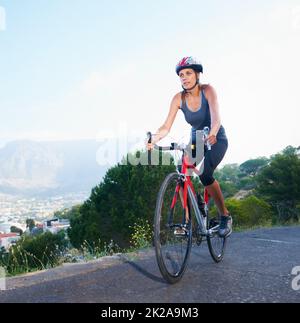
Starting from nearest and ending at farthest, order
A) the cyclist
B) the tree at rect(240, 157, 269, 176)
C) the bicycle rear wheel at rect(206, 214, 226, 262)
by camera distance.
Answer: the cyclist → the bicycle rear wheel at rect(206, 214, 226, 262) → the tree at rect(240, 157, 269, 176)

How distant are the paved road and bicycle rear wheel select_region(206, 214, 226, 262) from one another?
0.12 meters

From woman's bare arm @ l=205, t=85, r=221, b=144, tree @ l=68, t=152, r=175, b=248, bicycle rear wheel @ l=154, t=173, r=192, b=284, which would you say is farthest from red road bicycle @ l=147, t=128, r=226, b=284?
tree @ l=68, t=152, r=175, b=248

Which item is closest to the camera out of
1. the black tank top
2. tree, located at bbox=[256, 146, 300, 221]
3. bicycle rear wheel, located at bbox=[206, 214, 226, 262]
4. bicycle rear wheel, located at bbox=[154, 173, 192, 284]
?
bicycle rear wheel, located at bbox=[154, 173, 192, 284]

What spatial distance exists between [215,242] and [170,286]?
1487mm

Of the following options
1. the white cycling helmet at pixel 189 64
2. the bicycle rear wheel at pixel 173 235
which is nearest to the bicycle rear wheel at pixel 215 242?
the bicycle rear wheel at pixel 173 235

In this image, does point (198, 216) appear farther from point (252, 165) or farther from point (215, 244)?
point (252, 165)

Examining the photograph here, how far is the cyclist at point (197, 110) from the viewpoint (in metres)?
4.03

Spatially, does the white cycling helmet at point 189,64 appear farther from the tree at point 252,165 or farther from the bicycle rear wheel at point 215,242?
the tree at point 252,165

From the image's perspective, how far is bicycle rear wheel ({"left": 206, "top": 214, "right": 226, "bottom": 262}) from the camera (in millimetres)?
4609

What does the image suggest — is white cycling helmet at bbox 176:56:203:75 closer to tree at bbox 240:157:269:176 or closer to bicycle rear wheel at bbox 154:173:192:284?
bicycle rear wheel at bbox 154:173:192:284

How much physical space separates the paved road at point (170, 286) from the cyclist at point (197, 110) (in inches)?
43.2

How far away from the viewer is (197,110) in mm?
4188

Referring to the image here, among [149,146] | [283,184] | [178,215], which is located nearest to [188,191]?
[178,215]
